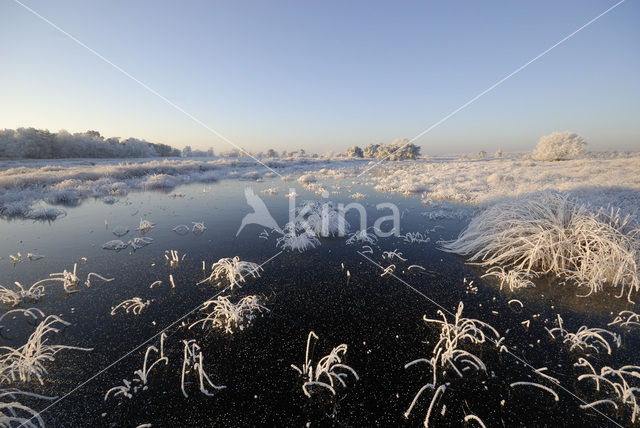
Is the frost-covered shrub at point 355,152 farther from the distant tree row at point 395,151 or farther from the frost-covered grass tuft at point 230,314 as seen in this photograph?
the frost-covered grass tuft at point 230,314

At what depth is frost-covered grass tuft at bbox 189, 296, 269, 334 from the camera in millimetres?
2967

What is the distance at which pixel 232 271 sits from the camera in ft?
13.2

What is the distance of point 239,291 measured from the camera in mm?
3773

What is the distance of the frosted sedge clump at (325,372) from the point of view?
7.22ft

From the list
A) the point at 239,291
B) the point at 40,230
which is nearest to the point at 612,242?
the point at 239,291

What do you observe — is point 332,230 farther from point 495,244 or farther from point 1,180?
point 1,180

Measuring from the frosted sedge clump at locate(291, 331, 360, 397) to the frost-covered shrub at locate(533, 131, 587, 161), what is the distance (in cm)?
4994

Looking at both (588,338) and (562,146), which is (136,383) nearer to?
(588,338)

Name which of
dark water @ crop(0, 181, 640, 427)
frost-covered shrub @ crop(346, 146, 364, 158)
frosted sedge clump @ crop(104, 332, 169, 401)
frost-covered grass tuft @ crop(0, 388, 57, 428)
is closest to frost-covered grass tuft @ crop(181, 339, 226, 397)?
dark water @ crop(0, 181, 640, 427)

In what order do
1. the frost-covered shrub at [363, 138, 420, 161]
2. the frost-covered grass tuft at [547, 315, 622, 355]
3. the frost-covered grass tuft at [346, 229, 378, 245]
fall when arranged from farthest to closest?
the frost-covered shrub at [363, 138, 420, 161]
the frost-covered grass tuft at [346, 229, 378, 245]
the frost-covered grass tuft at [547, 315, 622, 355]

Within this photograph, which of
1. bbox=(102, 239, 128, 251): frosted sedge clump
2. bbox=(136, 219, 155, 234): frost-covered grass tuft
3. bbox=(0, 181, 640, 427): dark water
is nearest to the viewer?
bbox=(0, 181, 640, 427): dark water

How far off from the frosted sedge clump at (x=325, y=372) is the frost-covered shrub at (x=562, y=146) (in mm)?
49940

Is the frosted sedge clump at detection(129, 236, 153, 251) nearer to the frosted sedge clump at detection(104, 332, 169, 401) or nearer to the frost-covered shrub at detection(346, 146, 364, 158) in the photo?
the frosted sedge clump at detection(104, 332, 169, 401)

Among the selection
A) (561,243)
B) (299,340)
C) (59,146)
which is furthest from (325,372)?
(59,146)
